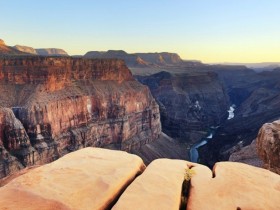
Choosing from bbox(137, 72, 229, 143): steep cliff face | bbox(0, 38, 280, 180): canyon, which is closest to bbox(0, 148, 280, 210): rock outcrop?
bbox(0, 38, 280, 180): canyon

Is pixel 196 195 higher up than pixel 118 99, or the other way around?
pixel 196 195

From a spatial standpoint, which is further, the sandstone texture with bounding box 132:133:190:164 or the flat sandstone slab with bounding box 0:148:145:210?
the sandstone texture with bounding box 132:133:190:164

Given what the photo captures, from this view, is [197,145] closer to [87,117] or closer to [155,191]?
[87,117]

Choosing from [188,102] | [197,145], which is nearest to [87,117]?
[197,145]

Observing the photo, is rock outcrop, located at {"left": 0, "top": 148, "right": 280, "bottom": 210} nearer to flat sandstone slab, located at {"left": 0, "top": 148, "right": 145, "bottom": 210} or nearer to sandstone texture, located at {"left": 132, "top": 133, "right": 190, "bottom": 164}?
flat sandstone slab, located at {"left": 0, "top": 148, "right": 145, "bottom": 210}

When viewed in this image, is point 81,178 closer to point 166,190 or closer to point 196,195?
point 166,190

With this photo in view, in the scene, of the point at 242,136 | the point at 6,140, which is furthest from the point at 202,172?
the point at 242,136
